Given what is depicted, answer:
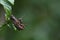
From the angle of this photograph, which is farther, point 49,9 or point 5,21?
point 49,9

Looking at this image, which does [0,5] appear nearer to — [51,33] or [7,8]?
[7,8]

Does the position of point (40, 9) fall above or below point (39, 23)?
above

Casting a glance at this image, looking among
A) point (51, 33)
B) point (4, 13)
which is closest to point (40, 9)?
point (51, 33)

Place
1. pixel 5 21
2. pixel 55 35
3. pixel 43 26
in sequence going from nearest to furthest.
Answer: pixel 5 21, pixel 43 26, pixel 55 35

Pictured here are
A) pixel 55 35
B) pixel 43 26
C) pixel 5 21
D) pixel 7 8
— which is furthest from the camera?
pixel 55 35

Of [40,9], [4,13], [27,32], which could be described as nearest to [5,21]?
[4,13]

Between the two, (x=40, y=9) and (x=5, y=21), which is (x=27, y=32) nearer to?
(x=40, y=9)

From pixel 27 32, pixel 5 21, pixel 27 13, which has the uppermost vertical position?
pixel 27 13
